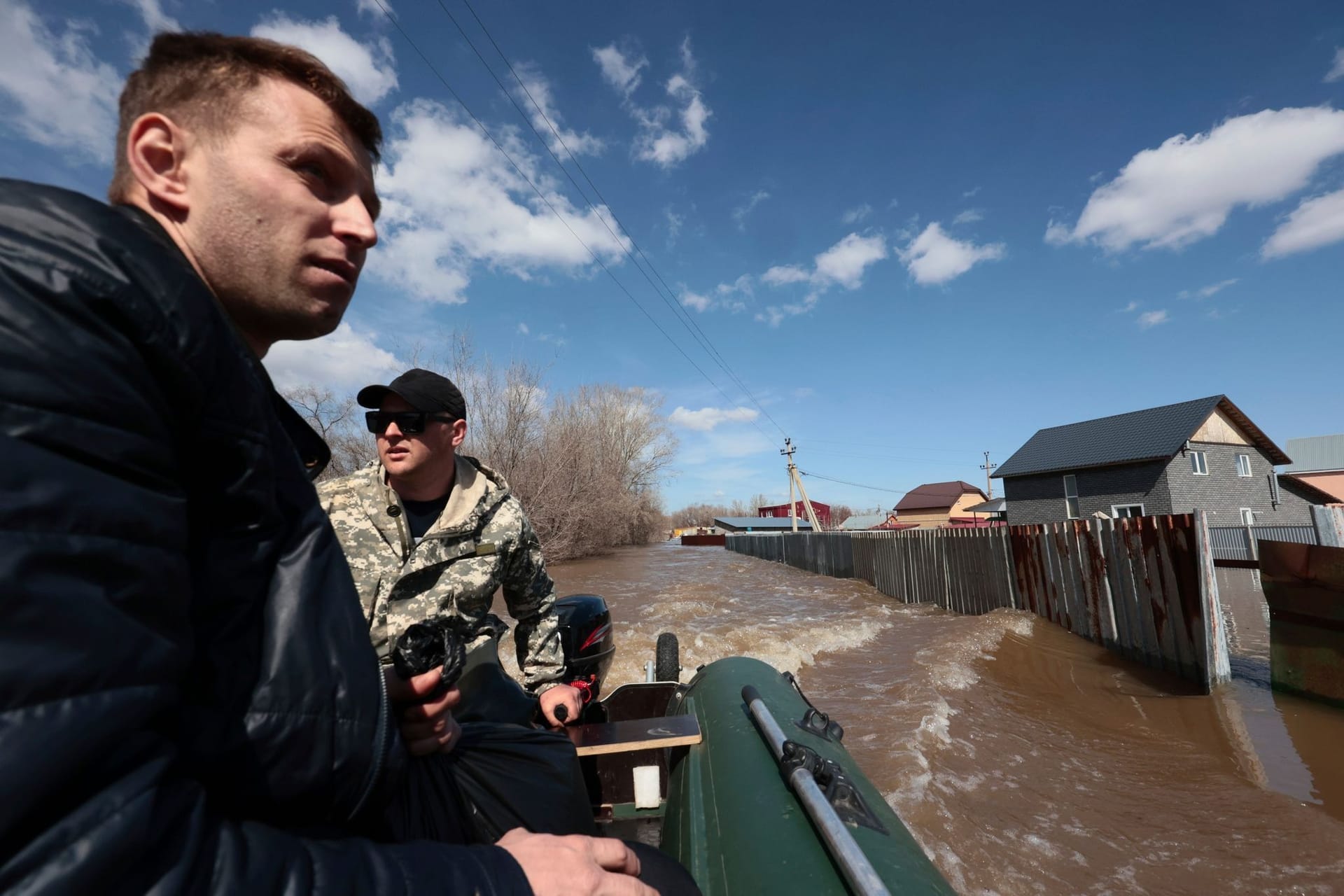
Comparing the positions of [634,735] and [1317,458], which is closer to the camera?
[634,735]

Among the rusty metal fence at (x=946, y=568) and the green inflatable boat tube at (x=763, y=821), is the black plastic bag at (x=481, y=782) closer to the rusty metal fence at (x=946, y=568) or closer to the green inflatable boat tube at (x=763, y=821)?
the green inflatable boat tube at (x=763, y=821)

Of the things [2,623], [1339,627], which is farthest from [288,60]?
[1339,627]

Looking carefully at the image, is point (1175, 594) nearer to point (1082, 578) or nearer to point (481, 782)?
point (1082, 578)

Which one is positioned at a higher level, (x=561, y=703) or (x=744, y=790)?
(x=561, y=703)

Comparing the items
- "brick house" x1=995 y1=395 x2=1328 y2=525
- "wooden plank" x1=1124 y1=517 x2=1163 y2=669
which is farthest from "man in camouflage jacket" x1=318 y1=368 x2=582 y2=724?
"brick house" x1=995 y1=395 x2=1328 y2=525

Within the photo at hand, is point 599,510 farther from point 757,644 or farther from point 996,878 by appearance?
point 996,878

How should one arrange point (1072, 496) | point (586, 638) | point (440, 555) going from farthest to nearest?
point (1072, 496) → point (586, 638) → point (440, 555)

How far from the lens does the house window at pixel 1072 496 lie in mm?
23984

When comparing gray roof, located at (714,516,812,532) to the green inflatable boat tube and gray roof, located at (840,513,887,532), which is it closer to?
gray roof, located at (840,513,887,532)

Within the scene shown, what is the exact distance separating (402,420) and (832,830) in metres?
2.07

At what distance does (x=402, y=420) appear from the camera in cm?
242

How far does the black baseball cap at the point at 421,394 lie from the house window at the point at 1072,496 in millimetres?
27270

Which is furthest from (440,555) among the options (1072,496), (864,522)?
(864,522)

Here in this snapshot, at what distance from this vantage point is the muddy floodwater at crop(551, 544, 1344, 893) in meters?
3.02
